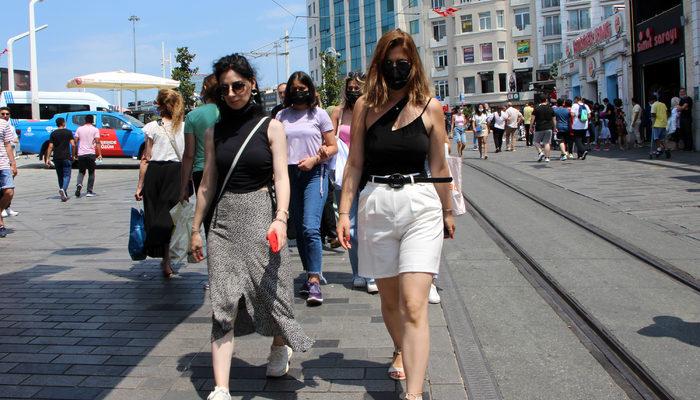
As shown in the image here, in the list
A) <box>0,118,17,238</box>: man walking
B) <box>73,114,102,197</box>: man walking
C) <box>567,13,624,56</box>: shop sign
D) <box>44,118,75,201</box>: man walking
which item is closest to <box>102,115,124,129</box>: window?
<box>73,114,102,197</box>: man walking

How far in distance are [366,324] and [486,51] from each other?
69.0 m

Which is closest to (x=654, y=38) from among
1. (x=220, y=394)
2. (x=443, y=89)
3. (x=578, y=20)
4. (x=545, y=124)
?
(x=545, y=124)

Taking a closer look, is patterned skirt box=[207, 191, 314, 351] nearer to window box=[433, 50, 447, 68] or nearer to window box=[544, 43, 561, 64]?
window box=[544, 43, 561, 64]

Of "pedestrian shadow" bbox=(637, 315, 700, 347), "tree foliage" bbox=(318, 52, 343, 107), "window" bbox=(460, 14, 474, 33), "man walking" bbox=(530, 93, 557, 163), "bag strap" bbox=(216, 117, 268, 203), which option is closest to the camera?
"bag strap" bbox=(216, 117, 268, 203)

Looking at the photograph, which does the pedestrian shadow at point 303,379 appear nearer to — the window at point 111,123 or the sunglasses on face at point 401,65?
the sunglasses on face at point 401,65

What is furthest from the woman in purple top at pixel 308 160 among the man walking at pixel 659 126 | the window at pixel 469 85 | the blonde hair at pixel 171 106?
the window at pixel 469 85

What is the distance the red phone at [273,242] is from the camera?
3594mm

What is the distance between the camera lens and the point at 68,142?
1585 cm

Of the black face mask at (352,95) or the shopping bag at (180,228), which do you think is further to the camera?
the shopping bag at (180,228)

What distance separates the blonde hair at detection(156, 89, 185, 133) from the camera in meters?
6.77

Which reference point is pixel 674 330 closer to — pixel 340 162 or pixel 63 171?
pixel 340 162

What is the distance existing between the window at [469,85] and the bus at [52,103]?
43.5 metres

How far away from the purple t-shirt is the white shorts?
7.41 ft

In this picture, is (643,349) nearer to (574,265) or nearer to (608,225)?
(574,265)
